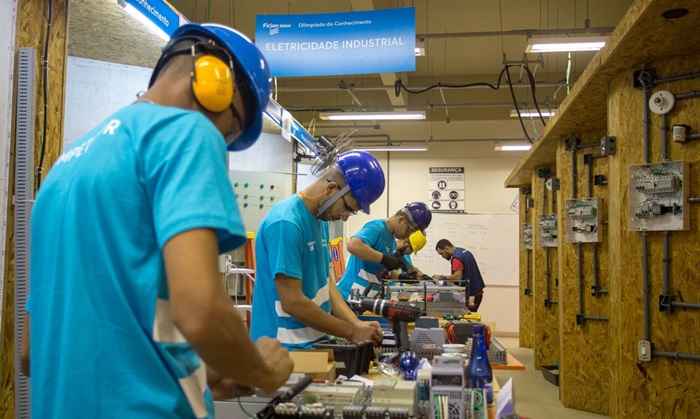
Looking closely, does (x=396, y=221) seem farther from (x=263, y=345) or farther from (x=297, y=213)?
(x=263, y=345)

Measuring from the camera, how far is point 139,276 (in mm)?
984

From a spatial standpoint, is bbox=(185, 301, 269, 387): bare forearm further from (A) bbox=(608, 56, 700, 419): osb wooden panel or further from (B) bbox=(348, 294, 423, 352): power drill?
(A) bbox=(608, 56, 700, 419): osb wooden panel

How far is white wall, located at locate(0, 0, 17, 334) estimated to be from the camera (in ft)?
8.66

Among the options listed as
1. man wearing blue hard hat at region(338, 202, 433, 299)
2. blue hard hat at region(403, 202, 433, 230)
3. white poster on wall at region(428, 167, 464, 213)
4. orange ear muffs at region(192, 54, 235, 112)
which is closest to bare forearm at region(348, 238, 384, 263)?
man wearing blue hard hat at region(338, 202, 433, 299)

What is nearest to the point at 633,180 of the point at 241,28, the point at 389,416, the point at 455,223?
the point at 389,416

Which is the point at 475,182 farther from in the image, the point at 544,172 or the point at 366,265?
Result: the point at 366,265

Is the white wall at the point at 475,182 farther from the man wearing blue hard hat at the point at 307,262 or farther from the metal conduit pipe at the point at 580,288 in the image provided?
the man wearing blue hard hat at the point at 307,262

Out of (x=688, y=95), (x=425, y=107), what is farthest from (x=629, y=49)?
(x=425, y=107)

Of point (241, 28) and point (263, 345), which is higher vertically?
point (241, 28)

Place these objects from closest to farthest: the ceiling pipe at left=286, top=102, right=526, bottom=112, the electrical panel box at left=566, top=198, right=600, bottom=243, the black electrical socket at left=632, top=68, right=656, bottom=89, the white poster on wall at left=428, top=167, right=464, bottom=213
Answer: the black electrical socket at left=632, top=68, right=656, bottom=89, the electrical panel box at left=566, top=198, right=600, bottom=243, the ceiling pipe at left=286, top=102, right=526, bottom=112, the white poster on wall at left=428, top=167, right=464, bottom=213

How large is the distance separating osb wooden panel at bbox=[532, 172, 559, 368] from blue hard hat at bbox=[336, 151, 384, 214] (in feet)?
20.4

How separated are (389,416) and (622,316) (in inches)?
145

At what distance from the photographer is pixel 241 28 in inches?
404

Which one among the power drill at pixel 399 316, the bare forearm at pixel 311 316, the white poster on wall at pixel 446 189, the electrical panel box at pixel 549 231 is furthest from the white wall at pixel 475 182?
the bare forearm at pixel 311 316
